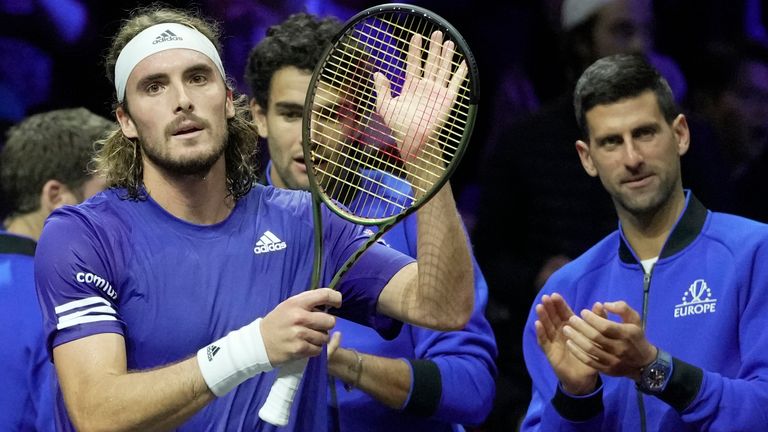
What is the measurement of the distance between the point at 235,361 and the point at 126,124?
866 millimetres

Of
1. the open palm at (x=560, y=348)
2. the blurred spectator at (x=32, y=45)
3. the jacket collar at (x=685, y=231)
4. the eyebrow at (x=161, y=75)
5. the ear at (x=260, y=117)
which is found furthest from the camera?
the blurred spectator at (x=32, y=45)

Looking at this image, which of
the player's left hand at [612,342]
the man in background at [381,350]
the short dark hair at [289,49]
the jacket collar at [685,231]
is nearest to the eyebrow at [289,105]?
the man in background at [381,350]

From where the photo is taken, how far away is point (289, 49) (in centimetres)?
455

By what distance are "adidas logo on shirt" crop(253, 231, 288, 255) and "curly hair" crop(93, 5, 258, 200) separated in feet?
0.57

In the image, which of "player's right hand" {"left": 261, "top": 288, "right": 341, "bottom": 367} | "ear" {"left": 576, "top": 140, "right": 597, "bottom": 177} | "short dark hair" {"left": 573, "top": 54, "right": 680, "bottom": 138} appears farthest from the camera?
"ear" {"left": 576, "top": 140, "right": 597, "bottom": 177}

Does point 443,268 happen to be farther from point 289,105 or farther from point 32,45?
point 32,45

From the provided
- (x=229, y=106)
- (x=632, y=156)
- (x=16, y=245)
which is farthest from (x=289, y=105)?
(x=632, y=156)

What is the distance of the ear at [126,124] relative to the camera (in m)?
3.53

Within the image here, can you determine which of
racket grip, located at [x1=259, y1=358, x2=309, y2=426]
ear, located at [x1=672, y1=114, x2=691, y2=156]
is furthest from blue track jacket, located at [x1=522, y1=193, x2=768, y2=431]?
racket grip, located at [x1=259, y1=358, x2=309, y2=426]

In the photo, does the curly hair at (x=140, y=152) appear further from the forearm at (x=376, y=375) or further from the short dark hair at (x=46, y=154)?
the short dark hair at (x=46, y=154)

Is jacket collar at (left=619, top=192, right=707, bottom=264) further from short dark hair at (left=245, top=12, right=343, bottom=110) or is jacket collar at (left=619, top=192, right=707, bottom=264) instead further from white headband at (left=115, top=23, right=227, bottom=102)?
white headband at (left=115, top=23, right=227, bottom=102)

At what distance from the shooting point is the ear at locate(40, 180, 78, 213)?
5.02 meters

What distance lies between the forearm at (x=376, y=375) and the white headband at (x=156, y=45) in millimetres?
863

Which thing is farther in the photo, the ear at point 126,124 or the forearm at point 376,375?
the forearm at point 376,375
